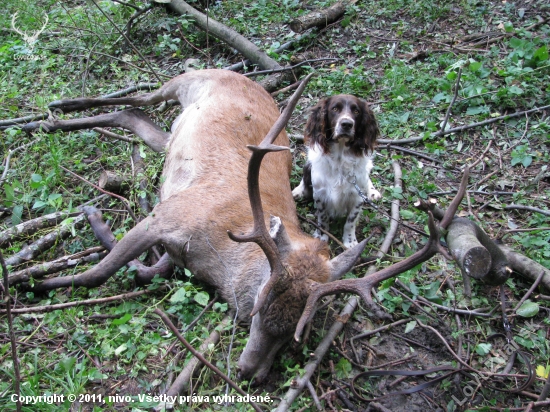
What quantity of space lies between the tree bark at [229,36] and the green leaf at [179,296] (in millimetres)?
3806

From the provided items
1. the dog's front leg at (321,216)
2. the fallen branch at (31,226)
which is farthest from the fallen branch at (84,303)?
the dog's front leg at (321,216)

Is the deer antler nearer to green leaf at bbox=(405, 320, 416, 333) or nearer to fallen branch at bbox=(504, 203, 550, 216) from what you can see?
green leaf at bbox=(405, 320, 416, 333)

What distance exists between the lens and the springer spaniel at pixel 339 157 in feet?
15.4

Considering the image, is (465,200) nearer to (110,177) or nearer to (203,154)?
(203,154)

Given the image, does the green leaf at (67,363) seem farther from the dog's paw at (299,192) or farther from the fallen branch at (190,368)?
the dog's paw at (299,192)

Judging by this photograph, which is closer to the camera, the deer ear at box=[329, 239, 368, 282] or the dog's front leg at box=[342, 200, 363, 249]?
the deer ear at box=[329, 239, 368, 282]

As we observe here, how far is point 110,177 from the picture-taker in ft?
16.6

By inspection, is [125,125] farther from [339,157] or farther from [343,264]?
[343,264]

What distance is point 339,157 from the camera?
4.82m

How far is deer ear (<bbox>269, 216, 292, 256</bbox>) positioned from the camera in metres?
3.40

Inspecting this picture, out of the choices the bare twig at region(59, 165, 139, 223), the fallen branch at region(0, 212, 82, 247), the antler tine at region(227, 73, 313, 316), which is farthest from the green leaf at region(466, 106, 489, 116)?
the fallen branch at region(0, 212, 82, 247)

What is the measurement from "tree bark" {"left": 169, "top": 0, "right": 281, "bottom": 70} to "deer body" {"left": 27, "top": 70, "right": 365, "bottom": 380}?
1.26 metres

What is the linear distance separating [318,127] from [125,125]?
2.38m

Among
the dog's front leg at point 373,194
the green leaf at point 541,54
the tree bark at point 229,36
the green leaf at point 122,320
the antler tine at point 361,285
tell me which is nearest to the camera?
the antler tine at point 361,285
